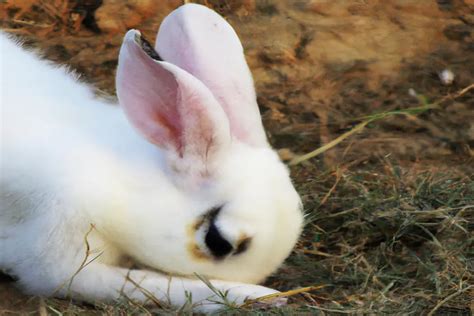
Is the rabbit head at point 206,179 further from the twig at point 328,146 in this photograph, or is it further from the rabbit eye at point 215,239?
the twig at point 328,146

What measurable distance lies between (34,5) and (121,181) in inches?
90.8

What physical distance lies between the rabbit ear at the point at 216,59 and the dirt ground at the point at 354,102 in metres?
0.59

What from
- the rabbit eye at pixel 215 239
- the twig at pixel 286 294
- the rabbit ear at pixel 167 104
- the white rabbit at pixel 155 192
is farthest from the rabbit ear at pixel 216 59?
the twig at pixel 286 294

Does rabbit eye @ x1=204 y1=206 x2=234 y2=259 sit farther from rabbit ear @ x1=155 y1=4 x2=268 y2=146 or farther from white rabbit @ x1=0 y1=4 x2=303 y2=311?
rabbit ear @ x1=155 y1=4 x2=268 y2=146

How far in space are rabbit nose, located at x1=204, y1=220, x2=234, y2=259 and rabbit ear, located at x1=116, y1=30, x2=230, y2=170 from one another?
230 millimetres

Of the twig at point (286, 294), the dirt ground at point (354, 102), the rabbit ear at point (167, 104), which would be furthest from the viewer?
the dirt ground at point (354, 102)

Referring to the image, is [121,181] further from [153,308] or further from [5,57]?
[5,57]

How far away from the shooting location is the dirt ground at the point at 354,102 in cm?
432

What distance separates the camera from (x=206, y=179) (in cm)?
370

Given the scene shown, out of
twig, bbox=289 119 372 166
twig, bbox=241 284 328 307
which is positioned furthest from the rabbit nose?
twig, bbox=289 119 372 166

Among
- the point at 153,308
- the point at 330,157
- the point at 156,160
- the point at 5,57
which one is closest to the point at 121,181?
the point at 156,160

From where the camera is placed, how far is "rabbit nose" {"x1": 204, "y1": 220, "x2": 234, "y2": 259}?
12.0 ft

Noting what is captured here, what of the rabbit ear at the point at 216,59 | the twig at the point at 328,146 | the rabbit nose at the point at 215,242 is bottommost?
the twig at the point at 328,146

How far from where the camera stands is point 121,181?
147 inches
